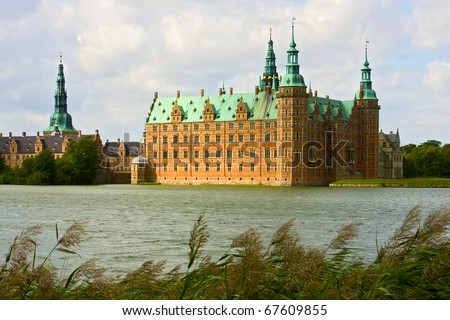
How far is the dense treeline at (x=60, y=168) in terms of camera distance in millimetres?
100562

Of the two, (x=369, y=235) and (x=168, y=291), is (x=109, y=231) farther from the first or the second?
(x=168, y=291)

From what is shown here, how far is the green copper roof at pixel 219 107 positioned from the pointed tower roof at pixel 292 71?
4.54 metres

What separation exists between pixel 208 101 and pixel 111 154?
112 ft

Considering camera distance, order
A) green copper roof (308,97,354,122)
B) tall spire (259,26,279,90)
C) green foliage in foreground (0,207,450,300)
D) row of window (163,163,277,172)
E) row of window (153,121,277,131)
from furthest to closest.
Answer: tall spire (259,26,279,90), green copper roof (308,97,354,122), row of window (153,121,277,131), row of window (163,163,277,172), green foliage in foreground (0,207,450,300)

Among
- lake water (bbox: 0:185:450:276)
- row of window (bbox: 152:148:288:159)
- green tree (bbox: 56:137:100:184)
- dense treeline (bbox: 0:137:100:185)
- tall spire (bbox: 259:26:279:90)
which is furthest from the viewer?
tall spire (bbox: 259:26:279:90)

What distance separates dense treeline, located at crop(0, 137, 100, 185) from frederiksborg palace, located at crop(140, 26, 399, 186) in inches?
243

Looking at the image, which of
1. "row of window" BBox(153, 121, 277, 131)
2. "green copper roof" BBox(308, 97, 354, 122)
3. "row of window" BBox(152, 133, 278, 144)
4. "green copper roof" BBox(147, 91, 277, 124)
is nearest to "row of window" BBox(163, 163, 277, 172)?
"row of window" BBox(152, 133, 278, 144)

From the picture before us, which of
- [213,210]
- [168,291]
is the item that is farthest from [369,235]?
[168,291]

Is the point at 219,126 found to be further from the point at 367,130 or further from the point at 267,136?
the point at 367,130

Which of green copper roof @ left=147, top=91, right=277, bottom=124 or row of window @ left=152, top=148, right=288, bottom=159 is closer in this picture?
row of window @ left=152, top=148, right=288, bottom=159

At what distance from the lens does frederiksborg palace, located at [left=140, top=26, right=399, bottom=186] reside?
326ft

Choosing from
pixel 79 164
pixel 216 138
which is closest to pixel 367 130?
pixel 216 138

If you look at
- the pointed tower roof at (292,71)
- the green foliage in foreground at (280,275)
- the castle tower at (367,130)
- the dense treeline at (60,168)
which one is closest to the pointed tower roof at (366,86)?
the castle tower at (367,130)

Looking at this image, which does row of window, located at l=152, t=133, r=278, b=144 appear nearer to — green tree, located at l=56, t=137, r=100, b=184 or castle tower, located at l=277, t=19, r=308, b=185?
castle tower, located at l=277, t=19, r=308, b=185
